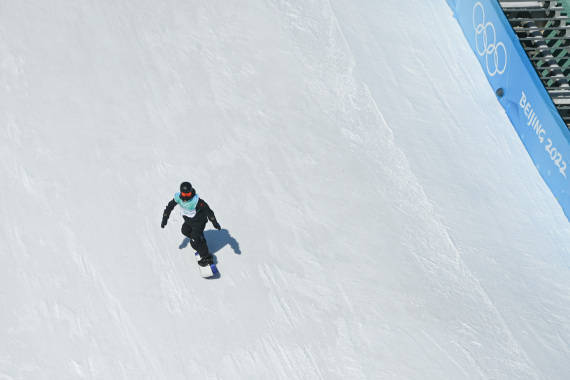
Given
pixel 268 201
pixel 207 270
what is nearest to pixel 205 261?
pixel 207 270

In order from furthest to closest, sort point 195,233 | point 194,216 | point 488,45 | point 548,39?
point 548,39 → point 488,45 → point 195,233 → point 194,216

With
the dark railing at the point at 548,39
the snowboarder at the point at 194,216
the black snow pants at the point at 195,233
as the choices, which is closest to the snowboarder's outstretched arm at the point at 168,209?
the snowboarder at the point at 194,216

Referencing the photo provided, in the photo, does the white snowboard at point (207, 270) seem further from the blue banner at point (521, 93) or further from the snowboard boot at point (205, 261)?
the blue banner at point (521, 93)

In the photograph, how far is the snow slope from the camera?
711 cm

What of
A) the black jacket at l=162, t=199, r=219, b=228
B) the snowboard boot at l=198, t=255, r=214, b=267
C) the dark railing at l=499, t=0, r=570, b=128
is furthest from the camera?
the dark railing at l=499, t=0, r=570, b=128

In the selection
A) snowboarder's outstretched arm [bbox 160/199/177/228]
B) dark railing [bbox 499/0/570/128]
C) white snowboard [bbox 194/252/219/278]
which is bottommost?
white snowboard [bbox 194/252/219/278]

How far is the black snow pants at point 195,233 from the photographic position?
7.07 m

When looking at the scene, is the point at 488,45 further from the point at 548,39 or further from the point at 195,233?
the point at 195,233

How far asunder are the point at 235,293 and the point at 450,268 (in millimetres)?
2686

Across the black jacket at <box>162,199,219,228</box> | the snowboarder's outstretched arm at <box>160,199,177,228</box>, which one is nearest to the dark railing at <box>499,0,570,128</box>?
the black jacket at <box>162,199,219,228</box>

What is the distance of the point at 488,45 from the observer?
1023 centimetres

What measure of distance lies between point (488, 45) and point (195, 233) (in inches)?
229

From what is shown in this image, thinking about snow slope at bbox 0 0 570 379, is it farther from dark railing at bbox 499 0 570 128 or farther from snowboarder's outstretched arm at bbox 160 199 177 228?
dark railing at bbox 499 0 570 128

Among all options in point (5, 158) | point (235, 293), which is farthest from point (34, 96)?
point (235, 293)
